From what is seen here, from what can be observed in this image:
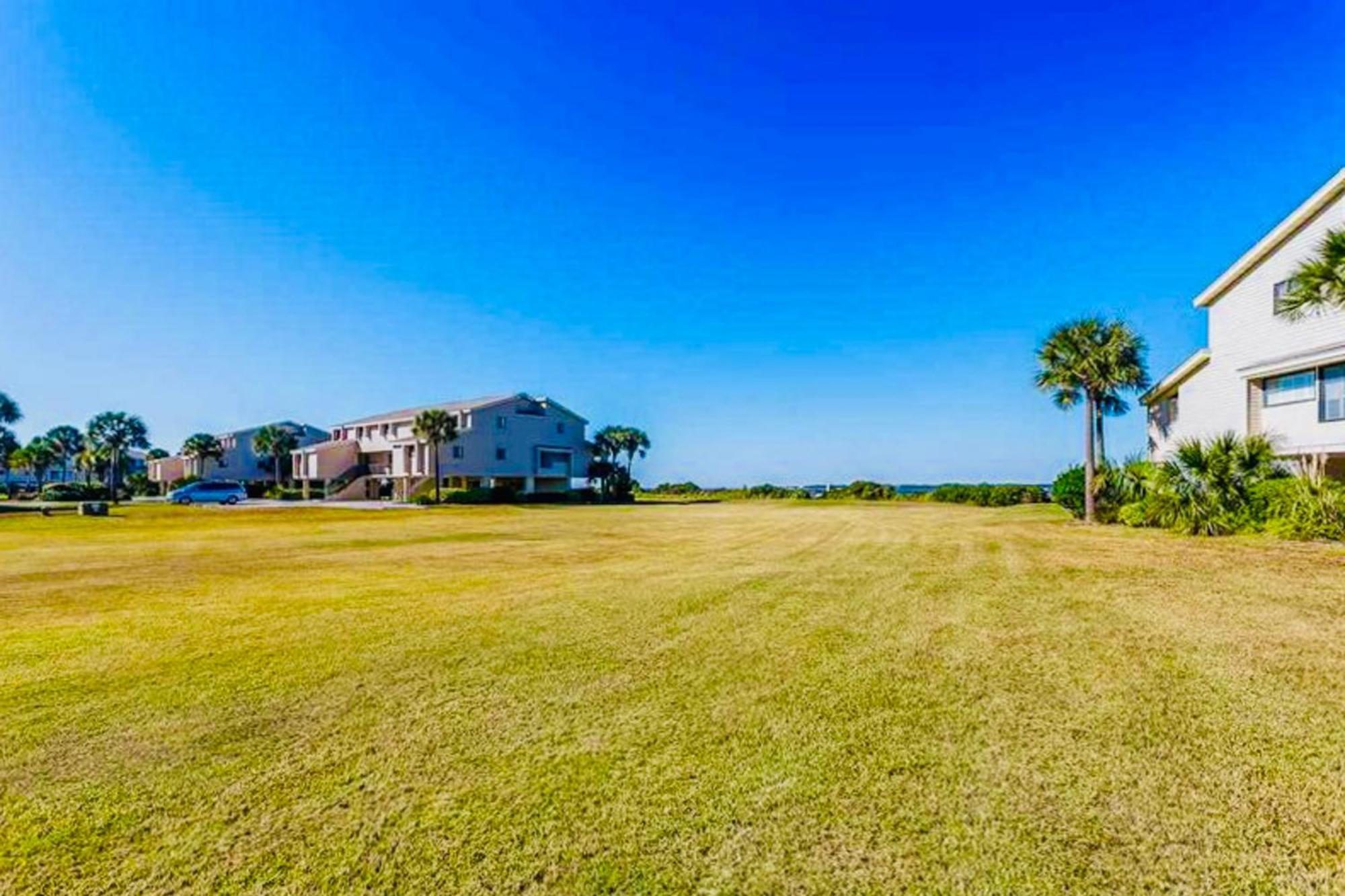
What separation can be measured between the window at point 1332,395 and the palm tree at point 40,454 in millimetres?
100793

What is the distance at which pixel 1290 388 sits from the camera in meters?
19.0

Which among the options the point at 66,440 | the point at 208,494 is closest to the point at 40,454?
the point at 66,440

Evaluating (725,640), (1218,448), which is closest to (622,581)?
(725,640)

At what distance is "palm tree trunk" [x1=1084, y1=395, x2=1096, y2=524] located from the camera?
2270cm

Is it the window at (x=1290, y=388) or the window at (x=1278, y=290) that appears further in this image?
the window at (x=1278, y=290)

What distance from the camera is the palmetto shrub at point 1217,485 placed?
54.9 feet

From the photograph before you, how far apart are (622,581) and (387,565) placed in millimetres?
5536

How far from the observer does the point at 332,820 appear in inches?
132

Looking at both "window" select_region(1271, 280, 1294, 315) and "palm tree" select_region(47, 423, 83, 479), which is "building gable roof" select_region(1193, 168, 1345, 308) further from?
"palm tree" select_region(47, 423, 83, 479)

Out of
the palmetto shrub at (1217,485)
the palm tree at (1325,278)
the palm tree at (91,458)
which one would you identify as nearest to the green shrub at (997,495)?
the palmetto shrub at (1217,485)

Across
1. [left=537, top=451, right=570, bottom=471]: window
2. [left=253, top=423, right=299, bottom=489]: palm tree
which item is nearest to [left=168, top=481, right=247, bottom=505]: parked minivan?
[left=253, top=423, right=299, bottom=489]: palm tree

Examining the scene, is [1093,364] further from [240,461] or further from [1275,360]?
[240,461]

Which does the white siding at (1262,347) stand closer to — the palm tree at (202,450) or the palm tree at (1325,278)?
the palm tree at (1325,278)

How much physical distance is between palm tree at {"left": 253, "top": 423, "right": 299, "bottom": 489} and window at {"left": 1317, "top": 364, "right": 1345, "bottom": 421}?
77712mm
